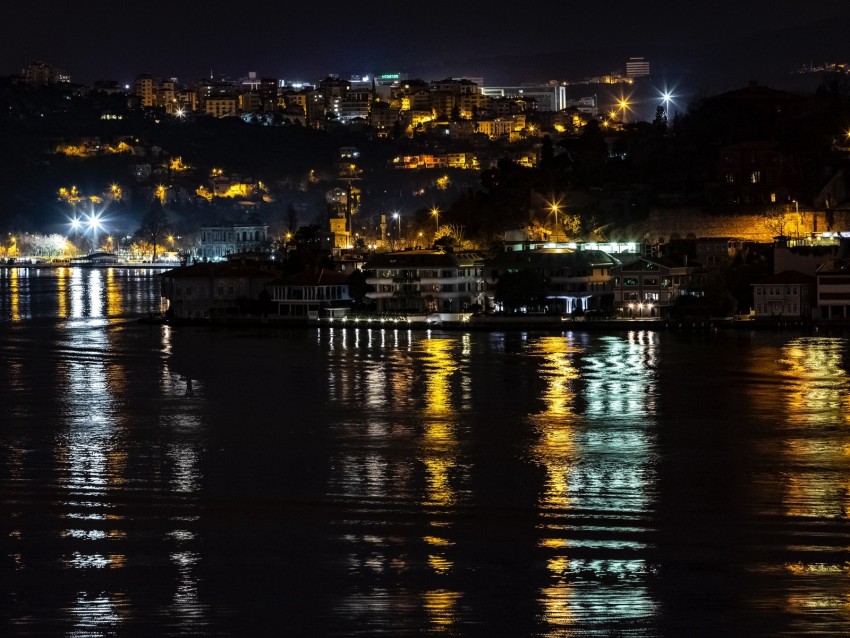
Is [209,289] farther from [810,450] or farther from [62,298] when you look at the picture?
[810,450]

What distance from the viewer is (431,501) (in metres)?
7.50

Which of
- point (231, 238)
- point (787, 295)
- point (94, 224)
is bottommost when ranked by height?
point (787, 295)

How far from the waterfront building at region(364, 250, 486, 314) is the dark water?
744cm

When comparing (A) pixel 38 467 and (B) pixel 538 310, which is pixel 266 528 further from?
(B) pixel 538 310

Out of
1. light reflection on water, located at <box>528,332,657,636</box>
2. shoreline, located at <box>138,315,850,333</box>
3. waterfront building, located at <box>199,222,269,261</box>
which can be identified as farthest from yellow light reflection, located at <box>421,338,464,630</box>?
waterfront building, located at <box>199,222,269,261</box>

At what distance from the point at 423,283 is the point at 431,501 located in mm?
14471

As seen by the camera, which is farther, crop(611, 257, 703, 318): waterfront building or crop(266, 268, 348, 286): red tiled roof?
crop(266, 268, 348, 286): red tiled roof

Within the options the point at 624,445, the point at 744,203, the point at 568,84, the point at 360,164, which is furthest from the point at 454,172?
the point at 624,445

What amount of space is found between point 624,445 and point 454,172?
47.6 meters

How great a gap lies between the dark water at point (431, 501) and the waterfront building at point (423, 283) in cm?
744

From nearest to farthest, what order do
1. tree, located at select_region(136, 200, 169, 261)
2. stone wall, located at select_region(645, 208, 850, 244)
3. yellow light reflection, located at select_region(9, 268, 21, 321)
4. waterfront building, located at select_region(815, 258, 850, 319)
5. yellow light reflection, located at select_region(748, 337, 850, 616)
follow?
yellow light reflection, located at select_region(748, 337, 850, 616)
waterfront building, located at select_region(815, 258, 850, 319)
stone wall, located at select_region(645, 208, 850, 244)
yellow light reflection, located at select_region(9, 268, 21, 321)
tree, located at select_region(136, 200, 169, 261)

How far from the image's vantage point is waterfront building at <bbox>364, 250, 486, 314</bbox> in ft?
71.6

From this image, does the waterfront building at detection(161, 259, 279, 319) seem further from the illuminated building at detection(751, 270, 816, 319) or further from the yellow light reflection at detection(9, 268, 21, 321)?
the illuminated building at detection(751, 270, 816, 319)

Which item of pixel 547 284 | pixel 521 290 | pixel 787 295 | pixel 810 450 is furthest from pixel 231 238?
pixel 810 450
